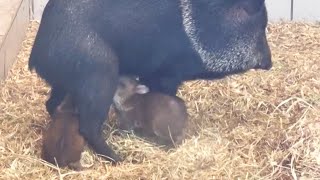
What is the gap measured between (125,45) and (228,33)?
58 cm

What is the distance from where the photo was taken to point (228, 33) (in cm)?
424

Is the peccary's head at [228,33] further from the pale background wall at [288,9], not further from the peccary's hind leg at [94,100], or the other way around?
the pale background wall at [288,9]

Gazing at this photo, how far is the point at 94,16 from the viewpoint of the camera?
3.85 m

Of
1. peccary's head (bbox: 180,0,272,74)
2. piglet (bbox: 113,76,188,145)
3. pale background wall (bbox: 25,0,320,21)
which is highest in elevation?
peccary's head (bbox: 180,0,272,74)

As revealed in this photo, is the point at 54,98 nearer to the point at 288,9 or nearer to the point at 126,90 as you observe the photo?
the point at 126,90

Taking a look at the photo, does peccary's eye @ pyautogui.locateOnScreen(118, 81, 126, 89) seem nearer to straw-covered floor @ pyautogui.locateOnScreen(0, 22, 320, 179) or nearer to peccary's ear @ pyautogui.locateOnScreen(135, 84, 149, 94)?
peccary's ear @ pyautogui.locateOnScreen(135, 84, 149, 94)

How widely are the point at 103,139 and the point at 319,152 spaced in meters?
0.99

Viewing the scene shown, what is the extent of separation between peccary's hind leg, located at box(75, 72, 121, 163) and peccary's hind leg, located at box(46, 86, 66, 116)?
21 centimetres

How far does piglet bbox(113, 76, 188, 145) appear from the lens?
409cm

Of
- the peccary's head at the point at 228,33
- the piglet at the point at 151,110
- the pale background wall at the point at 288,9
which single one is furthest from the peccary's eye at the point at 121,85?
the pale background wall at the point at 288,9

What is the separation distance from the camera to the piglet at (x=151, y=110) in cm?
409

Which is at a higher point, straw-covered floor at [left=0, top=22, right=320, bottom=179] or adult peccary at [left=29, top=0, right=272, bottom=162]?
adult peccary at [left=29, top=0, right=272, bottom=162]

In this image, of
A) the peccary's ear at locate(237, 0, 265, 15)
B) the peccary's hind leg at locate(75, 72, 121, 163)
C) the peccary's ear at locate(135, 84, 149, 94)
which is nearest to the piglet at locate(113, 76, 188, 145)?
the peccary's ear at locate(135, 84, 149, 94)

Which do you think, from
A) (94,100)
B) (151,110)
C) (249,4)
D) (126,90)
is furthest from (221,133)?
(94,100)
